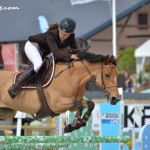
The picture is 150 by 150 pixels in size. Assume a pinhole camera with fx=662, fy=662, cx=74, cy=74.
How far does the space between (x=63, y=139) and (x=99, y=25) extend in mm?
12297

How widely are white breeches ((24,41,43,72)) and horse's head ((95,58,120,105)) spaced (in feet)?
2.65

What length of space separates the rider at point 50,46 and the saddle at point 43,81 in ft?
0.25

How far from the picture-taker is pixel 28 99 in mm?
8789

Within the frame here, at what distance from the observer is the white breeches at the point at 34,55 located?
8.79 m

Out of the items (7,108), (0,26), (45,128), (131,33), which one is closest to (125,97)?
(45,128)

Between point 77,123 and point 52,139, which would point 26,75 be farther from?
point 52,139

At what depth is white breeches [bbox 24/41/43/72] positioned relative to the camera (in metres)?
8.79

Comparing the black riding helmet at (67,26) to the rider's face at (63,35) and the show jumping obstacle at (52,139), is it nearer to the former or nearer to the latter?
the rider's face at (63,35)

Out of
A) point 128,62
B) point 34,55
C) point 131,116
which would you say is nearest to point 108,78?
point 34,55

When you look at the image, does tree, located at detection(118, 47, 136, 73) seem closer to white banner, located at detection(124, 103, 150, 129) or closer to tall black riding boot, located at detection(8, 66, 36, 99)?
white banner, located at detection(124, 103, 150, 129)

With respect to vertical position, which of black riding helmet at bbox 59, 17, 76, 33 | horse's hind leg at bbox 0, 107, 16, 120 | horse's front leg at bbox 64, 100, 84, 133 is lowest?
horse's front leg at bbox 64, 100, 84, 133

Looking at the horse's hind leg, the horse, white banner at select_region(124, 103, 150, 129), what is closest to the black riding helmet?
the horse

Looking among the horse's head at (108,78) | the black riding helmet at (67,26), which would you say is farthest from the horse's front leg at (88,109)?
the black riding helmet at (67,26)

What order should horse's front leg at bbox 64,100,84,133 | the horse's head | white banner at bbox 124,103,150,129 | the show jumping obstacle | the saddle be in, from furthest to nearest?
1. white banner at bbox 124,103,150,129
2. the saddle
3. the horse's head
4. horse's front leg at bbox 64,100,84,133
5. the show jumping obstacle
